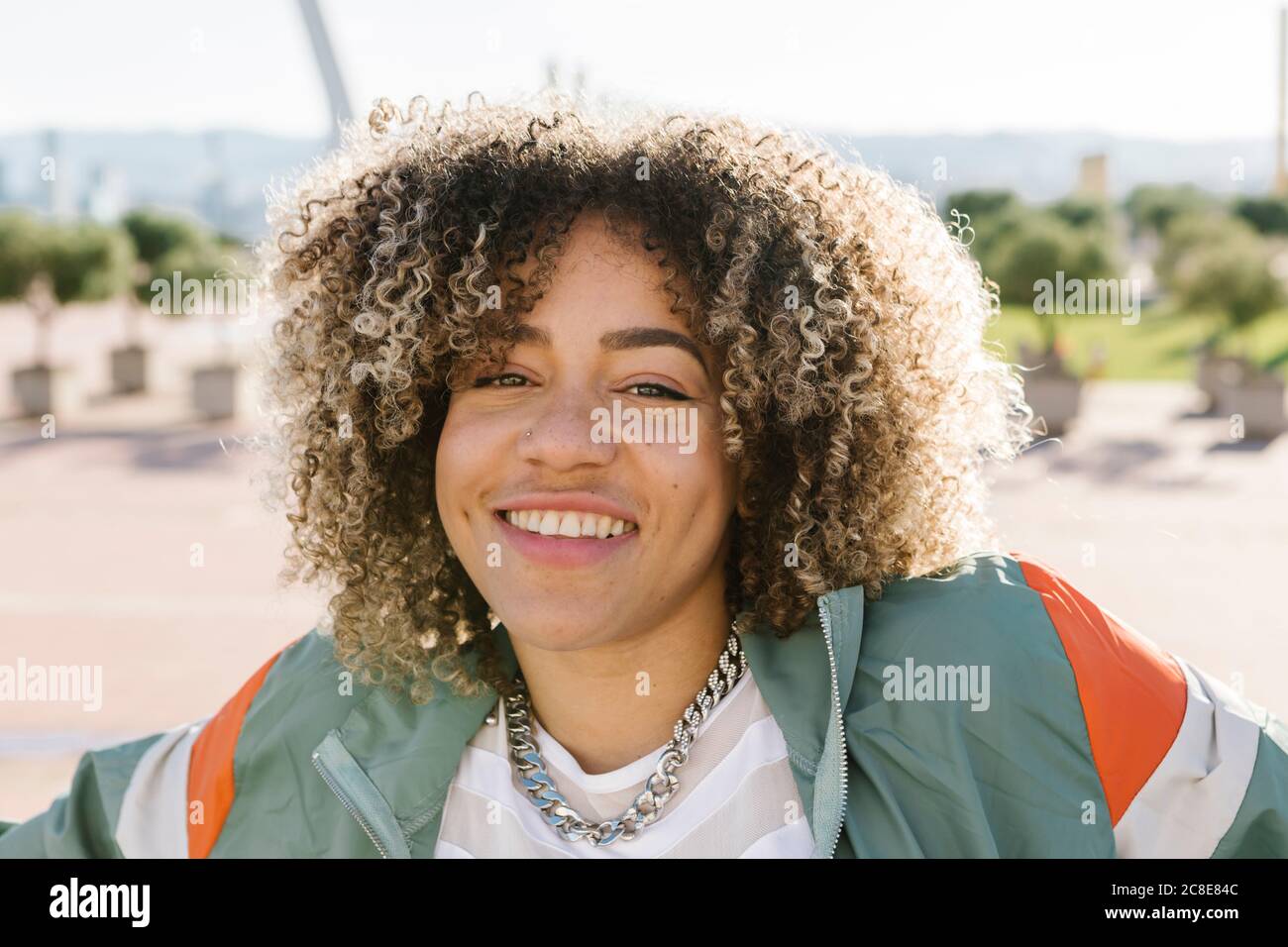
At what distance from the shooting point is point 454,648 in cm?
233

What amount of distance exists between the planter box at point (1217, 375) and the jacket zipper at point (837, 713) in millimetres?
12819

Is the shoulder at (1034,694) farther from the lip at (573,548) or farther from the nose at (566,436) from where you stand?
the nose at (566,436)

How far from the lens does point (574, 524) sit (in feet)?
6.48

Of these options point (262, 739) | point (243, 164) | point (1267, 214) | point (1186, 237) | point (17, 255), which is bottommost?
point (262, 739)

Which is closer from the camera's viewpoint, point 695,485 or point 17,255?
point 695,485

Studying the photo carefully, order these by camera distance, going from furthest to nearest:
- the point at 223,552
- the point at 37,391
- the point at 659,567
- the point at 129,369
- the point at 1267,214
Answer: the point at 1267,214
the point at 129,369
the point at 37,391
the point at 223,552
the point at 659,567

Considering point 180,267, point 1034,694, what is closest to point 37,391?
point 180,267

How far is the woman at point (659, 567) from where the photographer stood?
183 cm

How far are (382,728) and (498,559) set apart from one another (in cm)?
39

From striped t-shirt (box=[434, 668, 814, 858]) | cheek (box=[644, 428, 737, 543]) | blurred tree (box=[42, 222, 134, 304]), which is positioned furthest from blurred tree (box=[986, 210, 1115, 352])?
striped t-shirt (box=[434, 668, 814, 858])

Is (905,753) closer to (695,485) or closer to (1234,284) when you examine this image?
(695,485)

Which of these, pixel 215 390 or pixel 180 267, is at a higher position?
pixel 180 267

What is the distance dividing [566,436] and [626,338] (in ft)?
0.62
